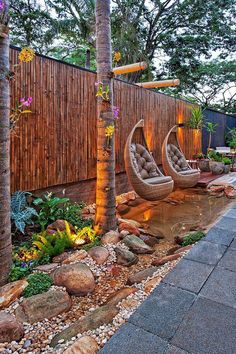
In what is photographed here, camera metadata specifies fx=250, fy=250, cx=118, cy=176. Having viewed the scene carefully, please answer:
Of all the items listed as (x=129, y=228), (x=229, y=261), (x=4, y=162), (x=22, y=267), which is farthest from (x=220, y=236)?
(x=4, y=162)

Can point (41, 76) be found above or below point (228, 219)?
above

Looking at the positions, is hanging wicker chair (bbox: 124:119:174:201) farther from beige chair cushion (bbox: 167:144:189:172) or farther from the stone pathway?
the stone pathway

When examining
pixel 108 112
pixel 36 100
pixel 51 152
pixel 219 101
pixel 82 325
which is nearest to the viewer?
pixel 82 325

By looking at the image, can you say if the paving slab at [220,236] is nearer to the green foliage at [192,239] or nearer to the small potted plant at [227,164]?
the green foliage at [192,239]

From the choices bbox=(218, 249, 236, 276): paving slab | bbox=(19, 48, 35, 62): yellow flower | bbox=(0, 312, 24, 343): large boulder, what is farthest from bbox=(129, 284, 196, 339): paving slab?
bbox=(19, 48, 35, 62): yellow flower

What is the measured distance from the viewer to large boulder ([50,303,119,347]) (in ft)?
4.62

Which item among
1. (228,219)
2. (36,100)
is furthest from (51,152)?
(228,219)

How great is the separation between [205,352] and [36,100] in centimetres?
316

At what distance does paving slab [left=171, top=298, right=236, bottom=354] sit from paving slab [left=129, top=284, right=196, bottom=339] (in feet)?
0.14

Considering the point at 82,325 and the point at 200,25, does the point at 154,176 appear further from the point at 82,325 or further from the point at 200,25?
the point at 200,25

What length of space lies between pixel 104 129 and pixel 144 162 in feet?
6.35

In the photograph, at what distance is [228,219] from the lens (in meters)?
3.11

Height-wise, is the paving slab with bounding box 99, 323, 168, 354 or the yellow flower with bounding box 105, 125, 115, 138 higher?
the yellow flower with bounding box 105, 125, 115, 138

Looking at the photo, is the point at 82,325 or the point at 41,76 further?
the point at 41,76
